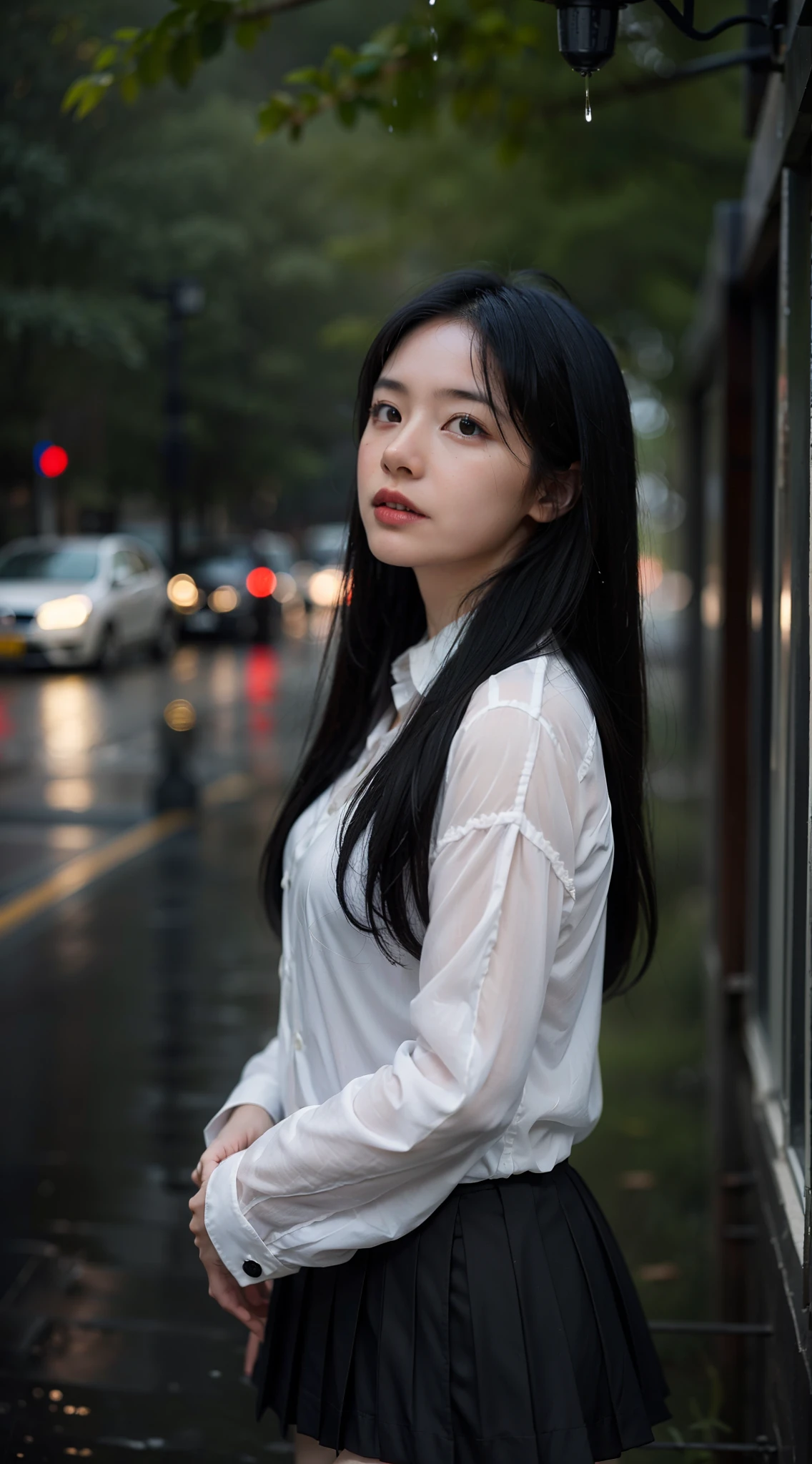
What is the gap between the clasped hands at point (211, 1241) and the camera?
1.82 meters

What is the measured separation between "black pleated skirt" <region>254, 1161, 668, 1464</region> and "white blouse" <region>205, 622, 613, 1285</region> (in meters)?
0.08

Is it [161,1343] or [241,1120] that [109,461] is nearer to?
[161,1343]

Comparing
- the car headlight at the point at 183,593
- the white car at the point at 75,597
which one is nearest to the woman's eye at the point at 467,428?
the white car at the point at 75,597

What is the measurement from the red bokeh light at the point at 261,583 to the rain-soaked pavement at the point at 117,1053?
51cm

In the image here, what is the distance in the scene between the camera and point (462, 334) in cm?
185

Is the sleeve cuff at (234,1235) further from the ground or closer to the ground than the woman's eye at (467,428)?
closer to the ground

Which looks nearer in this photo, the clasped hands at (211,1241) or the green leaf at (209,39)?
the clasped hands at (211,1241)

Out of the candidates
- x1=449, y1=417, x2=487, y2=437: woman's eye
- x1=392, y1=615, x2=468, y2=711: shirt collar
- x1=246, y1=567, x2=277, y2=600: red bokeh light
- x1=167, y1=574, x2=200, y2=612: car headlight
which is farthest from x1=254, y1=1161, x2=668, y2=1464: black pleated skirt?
x1=246, y1=567, x2=277, y2=600: red bokeh light

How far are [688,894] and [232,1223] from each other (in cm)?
699

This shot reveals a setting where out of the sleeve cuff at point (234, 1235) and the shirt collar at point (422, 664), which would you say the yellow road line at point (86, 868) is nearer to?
the shirt collar at point (422, 664)

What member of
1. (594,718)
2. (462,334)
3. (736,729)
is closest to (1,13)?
(736,729)

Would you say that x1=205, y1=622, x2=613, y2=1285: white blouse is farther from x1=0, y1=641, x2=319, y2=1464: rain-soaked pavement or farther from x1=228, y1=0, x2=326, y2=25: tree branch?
x1=228, y1=0, x2=326, y2=25: tree branch

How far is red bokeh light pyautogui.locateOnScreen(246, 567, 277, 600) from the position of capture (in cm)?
874

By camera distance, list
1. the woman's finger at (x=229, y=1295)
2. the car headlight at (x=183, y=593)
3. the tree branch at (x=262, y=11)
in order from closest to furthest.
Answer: the woman's finger at (x=229, y=1295) < the tree branch at (x=262, y=11) < the car headlight at (x=183, y=593)
